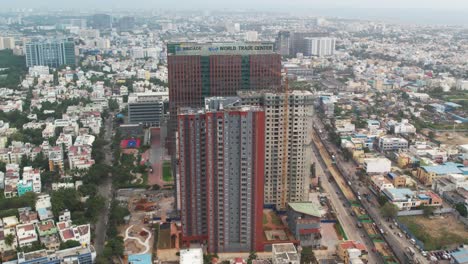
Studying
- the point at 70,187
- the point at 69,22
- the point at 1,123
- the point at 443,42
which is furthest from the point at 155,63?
the point at 69,22

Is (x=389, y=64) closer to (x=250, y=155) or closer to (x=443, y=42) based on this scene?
(x=443, y=42)

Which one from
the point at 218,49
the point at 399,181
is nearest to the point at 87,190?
the point at 218,49

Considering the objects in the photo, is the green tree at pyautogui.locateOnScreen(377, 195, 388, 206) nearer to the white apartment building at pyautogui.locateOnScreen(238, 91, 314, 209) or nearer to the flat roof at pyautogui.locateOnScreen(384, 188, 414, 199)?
the flat roof at pyautogui.locateOnScreen(384, 188, 414, 199)

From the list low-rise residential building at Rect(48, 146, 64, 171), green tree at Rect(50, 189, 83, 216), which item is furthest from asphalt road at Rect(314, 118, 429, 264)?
low-rise residential building at Rect(48, 146, 64, 171)

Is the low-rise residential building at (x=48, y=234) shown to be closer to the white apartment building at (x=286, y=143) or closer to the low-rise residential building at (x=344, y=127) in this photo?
the white apartment building at (x=286, y=143)

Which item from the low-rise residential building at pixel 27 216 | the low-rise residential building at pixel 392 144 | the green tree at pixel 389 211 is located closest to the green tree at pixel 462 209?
the green tree at pixel 389 211
